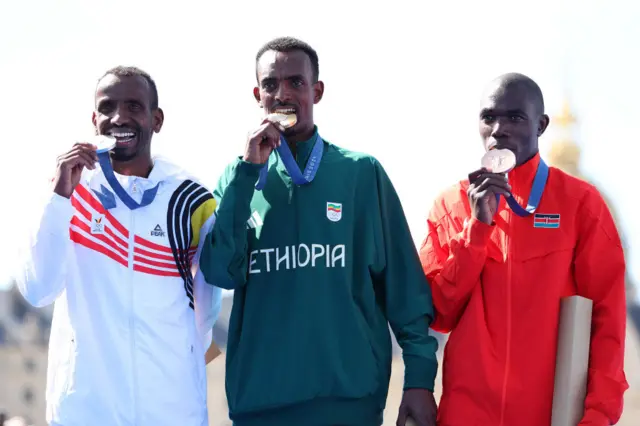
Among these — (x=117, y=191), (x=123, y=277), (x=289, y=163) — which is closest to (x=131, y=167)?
(x=117, y=191)

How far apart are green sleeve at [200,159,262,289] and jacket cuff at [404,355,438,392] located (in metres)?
1.01

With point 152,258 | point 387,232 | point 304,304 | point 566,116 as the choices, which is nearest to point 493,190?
point 387,232

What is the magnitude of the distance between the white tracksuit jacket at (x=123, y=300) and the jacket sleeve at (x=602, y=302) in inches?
76.4

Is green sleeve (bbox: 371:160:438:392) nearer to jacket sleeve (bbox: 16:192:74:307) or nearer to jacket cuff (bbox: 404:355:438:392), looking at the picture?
jacket cuff (bbox: 404:355:438:392)

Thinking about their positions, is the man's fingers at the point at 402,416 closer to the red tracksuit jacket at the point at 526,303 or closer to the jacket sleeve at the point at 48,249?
the red tracksuit jacket at the point at 526,303

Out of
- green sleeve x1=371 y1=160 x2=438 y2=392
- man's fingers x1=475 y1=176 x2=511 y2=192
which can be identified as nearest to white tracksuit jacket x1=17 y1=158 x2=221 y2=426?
green sleeve x1=371 y1=160 x2=438 y2=392

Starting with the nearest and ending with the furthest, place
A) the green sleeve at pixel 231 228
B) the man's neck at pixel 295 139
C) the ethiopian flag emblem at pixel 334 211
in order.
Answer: the green sleeve at pixel 231 228
the ethiopian flag emblem at pixel 334 211
the man's neck at pixel 295 139

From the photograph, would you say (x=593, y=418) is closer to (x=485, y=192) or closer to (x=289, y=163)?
(x=485, y=192)

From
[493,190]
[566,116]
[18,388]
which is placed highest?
[493,190]

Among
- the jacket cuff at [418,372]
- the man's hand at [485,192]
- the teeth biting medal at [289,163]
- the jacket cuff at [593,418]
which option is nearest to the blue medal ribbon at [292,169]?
the teeth biting medal at [289,163]

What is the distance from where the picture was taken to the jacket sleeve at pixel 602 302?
5.57 meters

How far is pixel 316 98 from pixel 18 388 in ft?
259

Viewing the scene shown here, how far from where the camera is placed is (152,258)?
19.1ft

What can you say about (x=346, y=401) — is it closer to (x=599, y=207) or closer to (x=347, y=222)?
(x=347, y=222)
